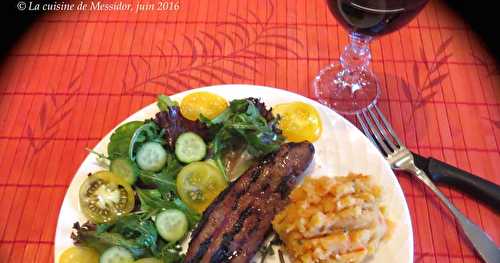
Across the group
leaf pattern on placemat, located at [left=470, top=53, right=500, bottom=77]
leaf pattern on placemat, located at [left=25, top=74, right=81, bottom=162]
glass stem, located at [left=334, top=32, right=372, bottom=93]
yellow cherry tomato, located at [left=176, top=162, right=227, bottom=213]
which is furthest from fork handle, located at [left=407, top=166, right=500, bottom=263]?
leaf pattern on placemat, located at [left=25, top=74, right=81, bottom=162]

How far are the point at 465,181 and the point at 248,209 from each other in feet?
3.82

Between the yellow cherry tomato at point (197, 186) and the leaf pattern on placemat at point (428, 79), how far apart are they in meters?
1.38

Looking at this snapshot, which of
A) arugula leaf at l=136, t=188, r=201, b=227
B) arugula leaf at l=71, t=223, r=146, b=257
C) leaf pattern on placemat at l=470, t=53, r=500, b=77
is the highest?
leaf pattern on placemat at l=470, t=53, r=500, b=77

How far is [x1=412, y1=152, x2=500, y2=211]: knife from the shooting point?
2.32 metres

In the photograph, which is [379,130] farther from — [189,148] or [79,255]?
[79,255]

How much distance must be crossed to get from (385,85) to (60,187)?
210 centimetres

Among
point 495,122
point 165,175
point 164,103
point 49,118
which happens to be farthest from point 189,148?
point 495,122

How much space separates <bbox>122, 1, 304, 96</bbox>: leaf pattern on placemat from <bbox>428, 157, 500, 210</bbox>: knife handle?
1.20m

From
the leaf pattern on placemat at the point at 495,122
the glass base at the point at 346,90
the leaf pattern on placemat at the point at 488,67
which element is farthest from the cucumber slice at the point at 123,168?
the leaf pattern on placemat at the point at 488,67

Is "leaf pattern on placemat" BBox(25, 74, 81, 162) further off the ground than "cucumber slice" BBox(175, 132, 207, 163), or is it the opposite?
"leaf pattern on placemat" BBox(25, 74, 81, 162)

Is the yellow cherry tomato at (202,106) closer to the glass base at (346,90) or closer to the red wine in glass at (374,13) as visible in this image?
the glass base at (346,90)

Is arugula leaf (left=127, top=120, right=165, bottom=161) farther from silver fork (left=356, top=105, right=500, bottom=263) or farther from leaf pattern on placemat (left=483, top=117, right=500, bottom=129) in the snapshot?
leaf pattern on placemat (left=483, top=117, right=500, bottom=129)

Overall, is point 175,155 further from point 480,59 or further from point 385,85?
point 480,59

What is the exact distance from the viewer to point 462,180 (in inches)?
92.8
